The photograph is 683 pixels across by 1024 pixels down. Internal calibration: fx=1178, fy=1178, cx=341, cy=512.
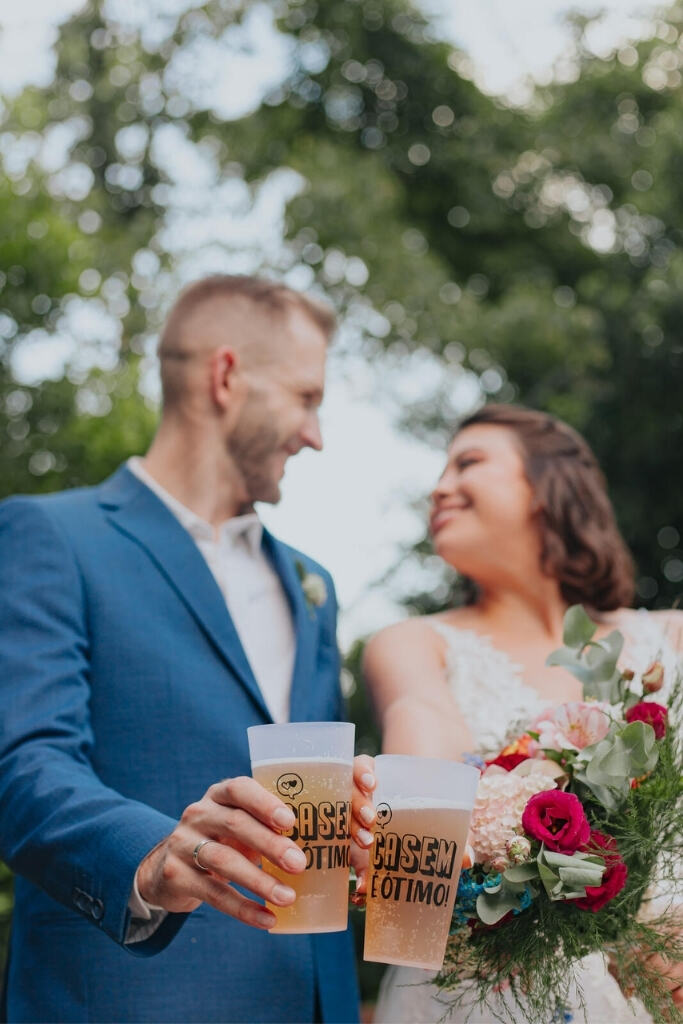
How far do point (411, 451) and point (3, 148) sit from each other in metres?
4.93

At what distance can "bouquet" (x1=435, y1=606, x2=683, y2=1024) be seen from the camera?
2.04 meters

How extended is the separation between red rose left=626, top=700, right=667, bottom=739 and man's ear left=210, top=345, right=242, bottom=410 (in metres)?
1.83

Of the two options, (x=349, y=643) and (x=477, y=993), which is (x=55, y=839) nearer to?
(x=477, y=993)

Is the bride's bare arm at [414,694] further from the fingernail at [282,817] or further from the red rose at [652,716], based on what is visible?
the fingernail at [282,817]

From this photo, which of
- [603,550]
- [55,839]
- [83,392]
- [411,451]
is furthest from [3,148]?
[55,839]

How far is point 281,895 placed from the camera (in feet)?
5.87

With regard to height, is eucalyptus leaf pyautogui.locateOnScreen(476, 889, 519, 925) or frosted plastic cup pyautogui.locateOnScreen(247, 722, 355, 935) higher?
frosted plastic cup pyautogui.locateOnScreen(247, 722, 355, 935)

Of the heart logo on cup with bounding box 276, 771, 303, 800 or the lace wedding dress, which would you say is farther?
the lace wedding dress

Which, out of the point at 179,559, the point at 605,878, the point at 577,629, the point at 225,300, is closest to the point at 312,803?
the point at 605,878

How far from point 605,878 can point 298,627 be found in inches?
57.3

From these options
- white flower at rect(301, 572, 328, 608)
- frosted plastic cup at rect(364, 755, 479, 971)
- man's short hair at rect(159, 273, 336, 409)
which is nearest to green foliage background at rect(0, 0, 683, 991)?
man's short hair at rect(159, 273, 336, 409)

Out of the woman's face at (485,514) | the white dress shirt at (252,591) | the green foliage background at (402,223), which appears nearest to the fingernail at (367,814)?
the white dress shirt at (252,591)

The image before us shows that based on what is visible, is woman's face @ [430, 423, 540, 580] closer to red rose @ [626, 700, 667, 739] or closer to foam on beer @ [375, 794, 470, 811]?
red rose @ [626, 700, 667, 739]

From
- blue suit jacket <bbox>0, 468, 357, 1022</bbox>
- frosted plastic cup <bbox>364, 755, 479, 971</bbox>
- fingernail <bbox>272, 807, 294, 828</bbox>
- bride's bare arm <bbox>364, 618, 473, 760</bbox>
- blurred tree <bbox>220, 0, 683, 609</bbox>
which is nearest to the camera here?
fingernail <bbox>272, 807, 294, 828</bbox>
